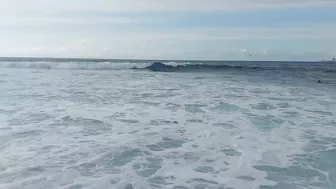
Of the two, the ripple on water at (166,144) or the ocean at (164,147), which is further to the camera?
the ripple on water at (166,144)

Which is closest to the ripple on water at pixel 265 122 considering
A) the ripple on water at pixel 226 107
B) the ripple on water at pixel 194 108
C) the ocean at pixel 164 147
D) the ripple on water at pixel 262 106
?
the ocean at pixel 164 147

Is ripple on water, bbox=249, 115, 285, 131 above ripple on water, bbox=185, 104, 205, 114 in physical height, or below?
below

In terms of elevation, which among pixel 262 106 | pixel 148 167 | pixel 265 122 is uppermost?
pixel 262 106

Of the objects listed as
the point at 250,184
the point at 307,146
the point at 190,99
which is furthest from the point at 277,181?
the point at 190,99

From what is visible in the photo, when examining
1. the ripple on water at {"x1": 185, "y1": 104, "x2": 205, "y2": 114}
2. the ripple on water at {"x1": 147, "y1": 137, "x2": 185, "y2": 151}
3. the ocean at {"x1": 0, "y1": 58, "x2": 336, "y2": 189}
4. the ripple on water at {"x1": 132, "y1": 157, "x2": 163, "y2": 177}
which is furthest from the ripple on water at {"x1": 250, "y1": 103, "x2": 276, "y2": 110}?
the ripple on water at {"x1": 132, "y1": 157, "x2": 163, "y2": 177}

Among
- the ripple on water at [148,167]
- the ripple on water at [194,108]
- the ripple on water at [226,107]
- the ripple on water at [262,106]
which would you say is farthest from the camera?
the ripple on water at [262,106]

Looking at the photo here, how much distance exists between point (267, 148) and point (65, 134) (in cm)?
478

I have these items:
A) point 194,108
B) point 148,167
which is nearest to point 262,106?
point 194,108

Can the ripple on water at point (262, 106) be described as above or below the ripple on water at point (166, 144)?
above

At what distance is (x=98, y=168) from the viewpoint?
586cm

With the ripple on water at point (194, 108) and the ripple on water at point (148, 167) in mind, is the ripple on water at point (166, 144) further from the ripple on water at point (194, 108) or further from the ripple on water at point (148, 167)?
the ripple on water at point (194, 108)

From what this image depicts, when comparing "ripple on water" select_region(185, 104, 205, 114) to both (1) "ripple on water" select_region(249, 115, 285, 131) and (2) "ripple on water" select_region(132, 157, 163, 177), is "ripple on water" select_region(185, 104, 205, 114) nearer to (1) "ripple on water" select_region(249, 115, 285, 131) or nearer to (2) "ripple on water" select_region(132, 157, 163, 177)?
(1) "ripple on water" select_region(249, 115, 285, 131)

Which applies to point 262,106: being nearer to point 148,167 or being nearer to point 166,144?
point 166,144

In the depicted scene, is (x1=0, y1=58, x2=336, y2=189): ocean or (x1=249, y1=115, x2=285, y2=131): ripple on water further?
(x1=249, y1=115, x2=285, y2=131): ripple on water
